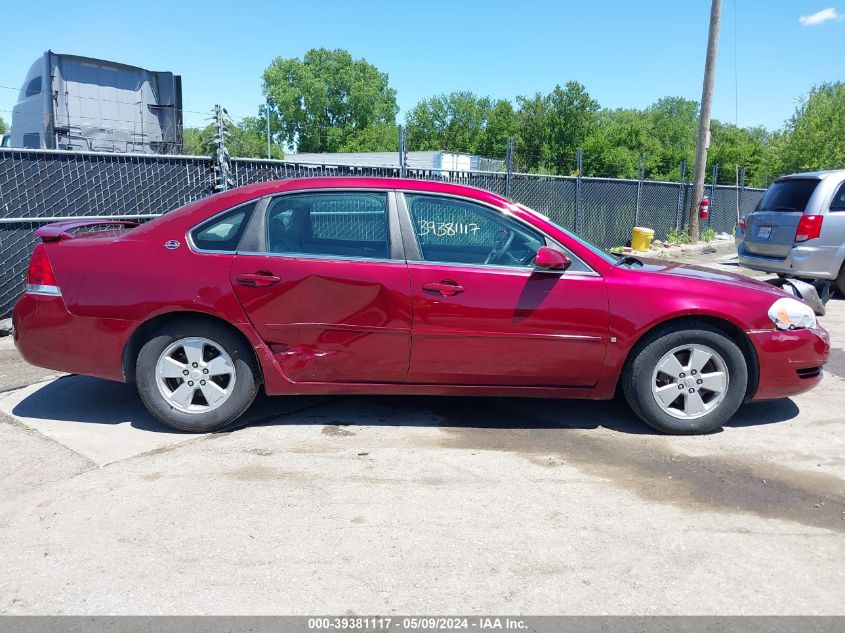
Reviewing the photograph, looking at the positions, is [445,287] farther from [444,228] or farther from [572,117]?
[572,117]

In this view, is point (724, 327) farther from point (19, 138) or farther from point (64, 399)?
point (19, 138)

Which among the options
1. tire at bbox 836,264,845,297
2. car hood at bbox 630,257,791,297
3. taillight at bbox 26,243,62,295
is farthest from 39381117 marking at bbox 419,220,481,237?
tire at bbox 836,264,845,297

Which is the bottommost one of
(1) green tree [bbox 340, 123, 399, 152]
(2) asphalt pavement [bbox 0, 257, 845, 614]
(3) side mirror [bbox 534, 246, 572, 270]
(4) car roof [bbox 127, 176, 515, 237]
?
(2) asphalt pavement [bbox 0, 257, 845, 614]

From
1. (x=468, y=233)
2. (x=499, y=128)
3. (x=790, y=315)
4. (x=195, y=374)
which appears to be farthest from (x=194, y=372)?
(x=499, y=128)

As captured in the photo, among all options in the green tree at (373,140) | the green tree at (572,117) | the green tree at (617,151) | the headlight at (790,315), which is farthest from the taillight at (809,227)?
the green tree at (373,140)

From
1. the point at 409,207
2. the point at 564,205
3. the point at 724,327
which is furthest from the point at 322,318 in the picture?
the point at 564,205

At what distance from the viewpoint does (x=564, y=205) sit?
14234 mm

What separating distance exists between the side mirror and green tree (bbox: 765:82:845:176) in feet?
84.8

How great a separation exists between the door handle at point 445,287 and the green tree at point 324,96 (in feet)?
253

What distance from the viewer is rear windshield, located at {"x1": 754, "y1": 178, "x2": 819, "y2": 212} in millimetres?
10016

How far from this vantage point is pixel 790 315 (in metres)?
4.65

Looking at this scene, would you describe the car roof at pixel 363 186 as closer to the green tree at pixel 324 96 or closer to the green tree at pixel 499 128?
the green tree at pixel 499 128

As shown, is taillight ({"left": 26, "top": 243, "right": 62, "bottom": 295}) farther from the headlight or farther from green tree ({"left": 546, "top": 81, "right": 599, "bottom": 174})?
green tree ({"left": 546, "top": 81, "right": 599, "bottom": 174})

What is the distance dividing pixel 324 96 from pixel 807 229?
246 feet
